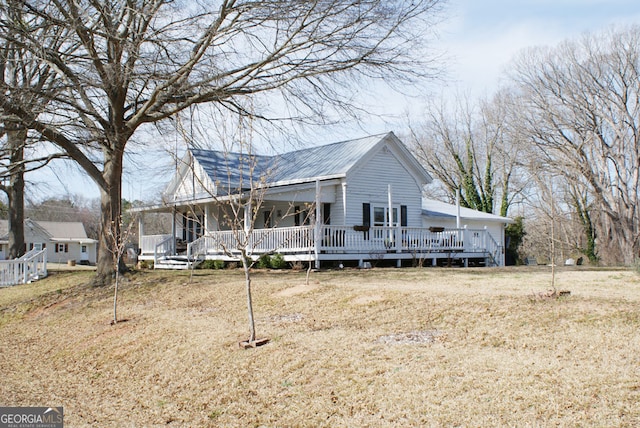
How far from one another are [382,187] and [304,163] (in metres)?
4.04

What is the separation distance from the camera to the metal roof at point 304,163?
2514cm

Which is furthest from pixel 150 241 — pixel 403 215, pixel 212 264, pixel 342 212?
pixel 403 215

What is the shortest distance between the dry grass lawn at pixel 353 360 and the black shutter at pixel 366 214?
11.0m

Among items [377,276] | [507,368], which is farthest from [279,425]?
[377,276]

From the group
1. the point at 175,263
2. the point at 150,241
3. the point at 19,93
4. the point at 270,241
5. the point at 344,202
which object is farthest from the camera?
the point at 150,241

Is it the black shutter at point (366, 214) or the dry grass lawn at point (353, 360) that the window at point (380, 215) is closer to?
the black shutter at point (366, 214)

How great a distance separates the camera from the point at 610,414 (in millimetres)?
5488

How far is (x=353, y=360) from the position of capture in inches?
312

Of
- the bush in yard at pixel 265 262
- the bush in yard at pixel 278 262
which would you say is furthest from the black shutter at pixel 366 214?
the bush in yard at pixel 265 262

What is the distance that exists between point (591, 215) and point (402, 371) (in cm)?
3825

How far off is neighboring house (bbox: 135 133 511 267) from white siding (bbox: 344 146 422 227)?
0.04m

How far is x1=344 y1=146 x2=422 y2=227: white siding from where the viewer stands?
981 inches

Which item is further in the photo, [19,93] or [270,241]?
[270,241]

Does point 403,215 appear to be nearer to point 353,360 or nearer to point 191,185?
point 191,185
